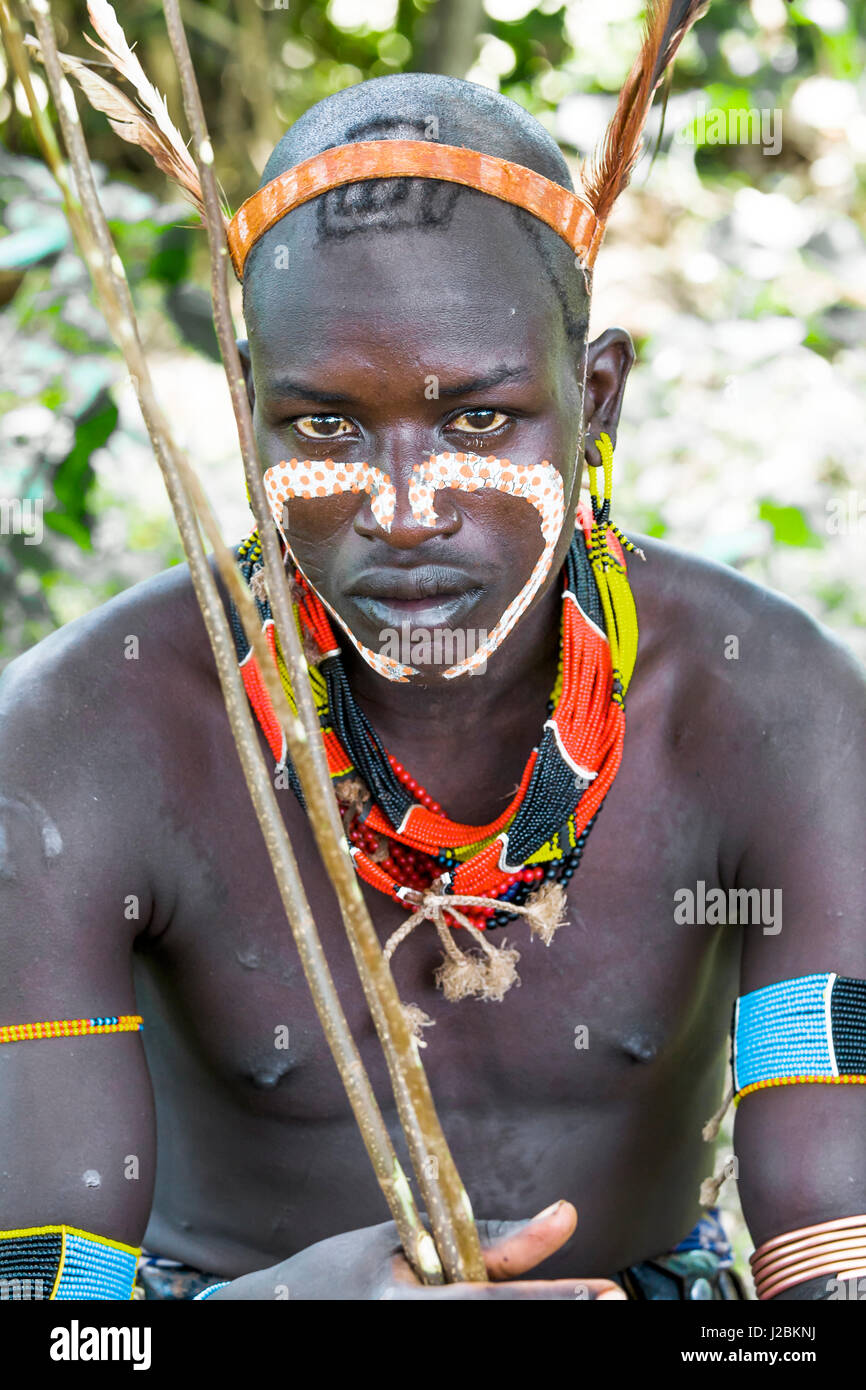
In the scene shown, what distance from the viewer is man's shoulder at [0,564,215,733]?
203 centimetres

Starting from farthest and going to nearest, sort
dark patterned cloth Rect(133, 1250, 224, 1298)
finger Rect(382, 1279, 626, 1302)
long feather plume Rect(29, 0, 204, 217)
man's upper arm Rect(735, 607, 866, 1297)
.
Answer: dark patterned cloth Rect(133, 1250, 224, 1298) → man's upper arm Rect(735, 607, 866, 1297) → long feather plume Rect(29, 0, 204, 217) → finger Rect(382, 1279, 626, 1302)

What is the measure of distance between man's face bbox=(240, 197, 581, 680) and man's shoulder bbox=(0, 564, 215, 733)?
0.34 metres

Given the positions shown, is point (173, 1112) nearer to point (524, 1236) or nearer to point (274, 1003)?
point (274, 1003)

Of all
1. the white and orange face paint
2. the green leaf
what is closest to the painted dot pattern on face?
the white and orange face paint

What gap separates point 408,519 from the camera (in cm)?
175

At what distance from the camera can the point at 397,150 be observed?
179cm

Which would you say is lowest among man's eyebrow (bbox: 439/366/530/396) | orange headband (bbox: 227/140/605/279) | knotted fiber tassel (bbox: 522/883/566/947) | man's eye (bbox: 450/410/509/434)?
knotted fiber tassel (bbox: 522/883/566/947)

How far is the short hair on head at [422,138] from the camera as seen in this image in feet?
5.80

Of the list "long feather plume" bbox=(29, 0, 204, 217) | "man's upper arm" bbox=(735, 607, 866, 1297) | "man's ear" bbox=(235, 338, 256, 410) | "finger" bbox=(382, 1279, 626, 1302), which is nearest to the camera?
"finger" bbox=(382, 1279, 626, 1302)

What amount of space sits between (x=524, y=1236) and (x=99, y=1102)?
0.74 m

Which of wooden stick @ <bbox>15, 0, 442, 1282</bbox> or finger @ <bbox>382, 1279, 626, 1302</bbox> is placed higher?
wooden stick @ <bbox>15, 0, 442, 1282</bbox>

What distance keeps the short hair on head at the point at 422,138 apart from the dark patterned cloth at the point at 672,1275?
1.48m

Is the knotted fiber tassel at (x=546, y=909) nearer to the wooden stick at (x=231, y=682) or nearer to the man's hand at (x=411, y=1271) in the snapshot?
the man's hand at (x=411, y=1271)

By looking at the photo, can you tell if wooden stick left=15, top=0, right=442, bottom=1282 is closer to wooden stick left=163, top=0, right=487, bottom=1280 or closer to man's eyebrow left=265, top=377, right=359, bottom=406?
wooden stick left=163, top=0, right=487, bottom=1280
